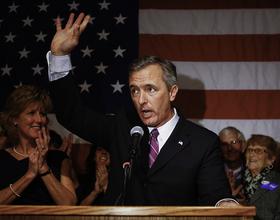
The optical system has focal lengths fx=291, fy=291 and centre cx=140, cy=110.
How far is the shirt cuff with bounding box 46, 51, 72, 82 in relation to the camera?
1706 mm

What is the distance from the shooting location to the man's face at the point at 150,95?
1.90 m

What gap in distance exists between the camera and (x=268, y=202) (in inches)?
→ 110

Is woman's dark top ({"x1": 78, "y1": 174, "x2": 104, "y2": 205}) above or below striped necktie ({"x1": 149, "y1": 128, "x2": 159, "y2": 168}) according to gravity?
below

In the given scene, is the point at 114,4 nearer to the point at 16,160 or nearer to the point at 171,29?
the point at 171,29

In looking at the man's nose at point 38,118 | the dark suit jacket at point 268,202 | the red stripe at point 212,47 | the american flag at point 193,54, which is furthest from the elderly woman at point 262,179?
the man's nose at point 38,118

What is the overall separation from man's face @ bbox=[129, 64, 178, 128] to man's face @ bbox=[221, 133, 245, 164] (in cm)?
170

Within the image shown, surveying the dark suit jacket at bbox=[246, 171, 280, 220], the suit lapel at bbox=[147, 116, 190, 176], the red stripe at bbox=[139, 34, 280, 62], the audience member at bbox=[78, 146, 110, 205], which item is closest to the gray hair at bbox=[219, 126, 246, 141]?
the dark suit jacket at bbox=[246, 171, 280, 220]

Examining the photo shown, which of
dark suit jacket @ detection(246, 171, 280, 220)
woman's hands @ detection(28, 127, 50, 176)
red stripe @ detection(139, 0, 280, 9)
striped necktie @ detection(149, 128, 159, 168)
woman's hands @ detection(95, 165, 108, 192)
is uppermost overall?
red stripe @ detection(139, 0, 280, 9)

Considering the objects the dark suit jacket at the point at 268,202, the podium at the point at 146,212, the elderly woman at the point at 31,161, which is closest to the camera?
the podium at the point at 146,212

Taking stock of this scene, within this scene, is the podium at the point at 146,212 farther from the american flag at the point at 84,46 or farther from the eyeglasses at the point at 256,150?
the american flag at the point at 84,46

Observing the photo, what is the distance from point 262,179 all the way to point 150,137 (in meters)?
1.73

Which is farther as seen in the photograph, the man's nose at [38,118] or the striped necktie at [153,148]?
the man's nose at [38,118]

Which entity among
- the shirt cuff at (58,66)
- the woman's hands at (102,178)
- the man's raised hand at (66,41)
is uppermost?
the man's raised hand at (66,41)

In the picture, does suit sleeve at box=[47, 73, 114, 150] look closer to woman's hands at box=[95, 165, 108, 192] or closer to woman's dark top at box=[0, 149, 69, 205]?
woman's dark top at box=[0, 149, 69, 205]
